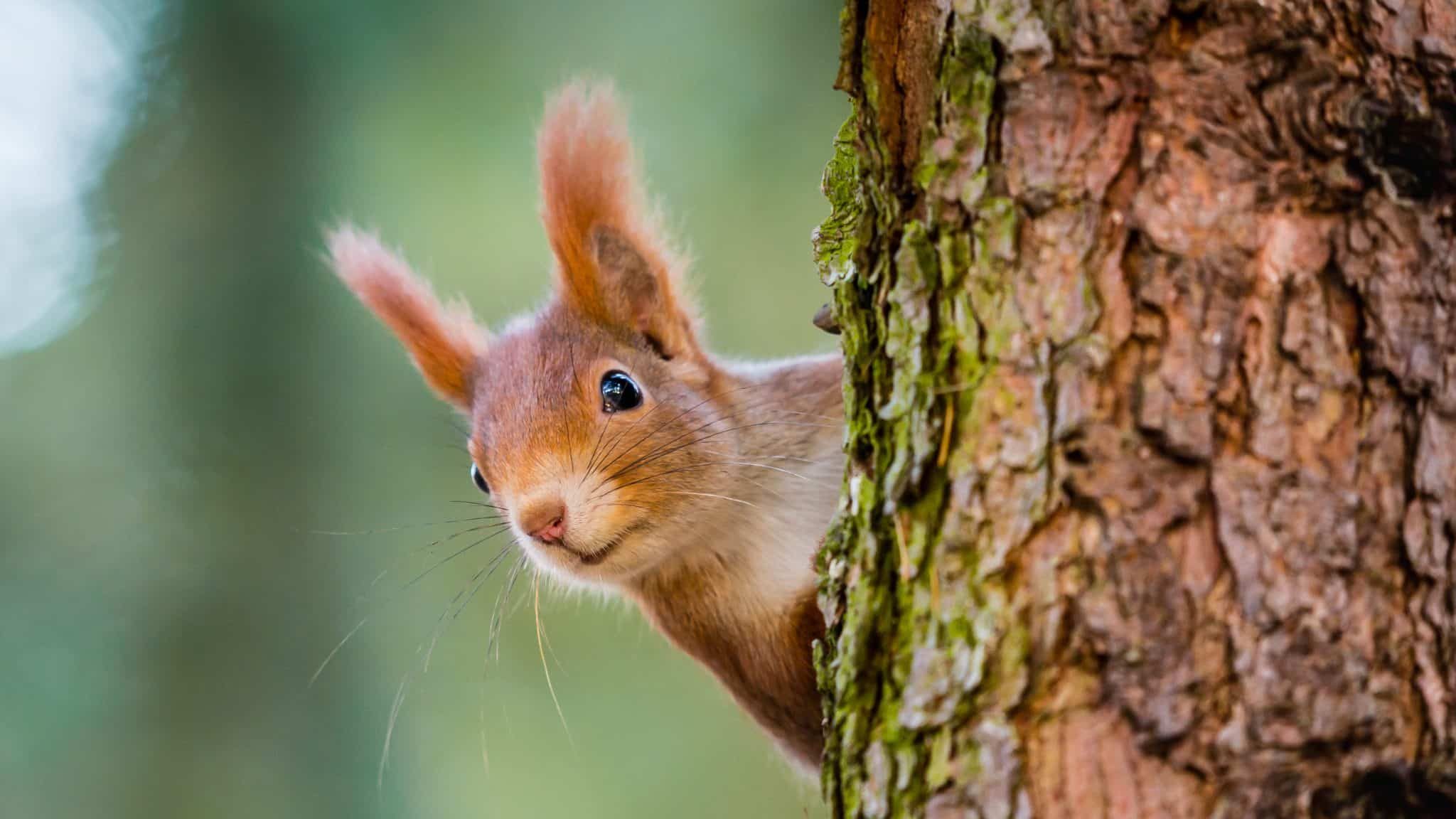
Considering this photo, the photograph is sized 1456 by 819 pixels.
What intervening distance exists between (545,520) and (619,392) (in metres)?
0.25

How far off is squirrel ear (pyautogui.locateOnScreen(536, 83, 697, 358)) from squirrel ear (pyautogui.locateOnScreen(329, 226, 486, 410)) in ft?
0.71

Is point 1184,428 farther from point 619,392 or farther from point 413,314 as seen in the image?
point 413,314

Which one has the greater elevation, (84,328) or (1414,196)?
(84,328)

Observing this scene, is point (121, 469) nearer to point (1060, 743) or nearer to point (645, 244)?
point (645, 244)

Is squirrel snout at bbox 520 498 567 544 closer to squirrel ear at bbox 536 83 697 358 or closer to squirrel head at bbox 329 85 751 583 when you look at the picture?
squirrel head at bbox 329 85 751 583

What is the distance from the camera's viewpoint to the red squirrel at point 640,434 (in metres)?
1.52

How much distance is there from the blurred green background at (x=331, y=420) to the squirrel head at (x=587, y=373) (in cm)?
71

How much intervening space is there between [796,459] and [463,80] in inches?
61.8

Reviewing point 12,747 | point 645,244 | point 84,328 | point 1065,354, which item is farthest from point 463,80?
point 1065,354

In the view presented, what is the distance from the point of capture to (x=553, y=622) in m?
2.62

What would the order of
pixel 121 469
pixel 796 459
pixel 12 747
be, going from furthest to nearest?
pixel 121 469
pixel 12 747
pixel 796 459

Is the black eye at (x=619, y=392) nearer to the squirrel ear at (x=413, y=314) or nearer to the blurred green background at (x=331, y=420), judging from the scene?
the squirrel ear at (x=413, y=314)

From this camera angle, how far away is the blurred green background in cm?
250

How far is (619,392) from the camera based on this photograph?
5.28 ft
